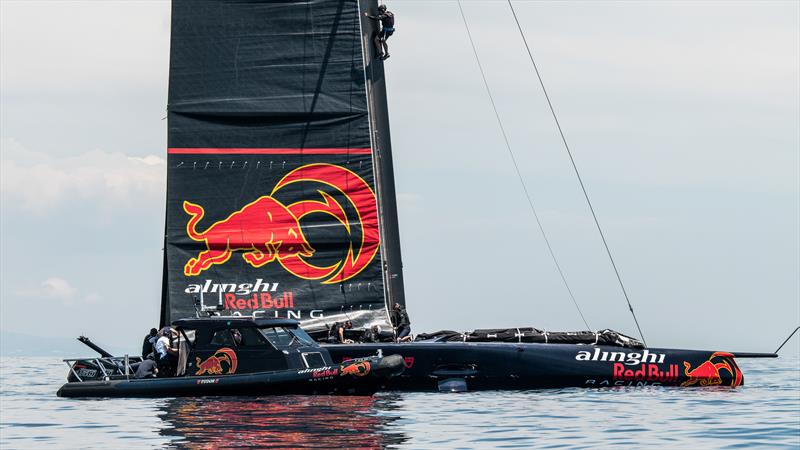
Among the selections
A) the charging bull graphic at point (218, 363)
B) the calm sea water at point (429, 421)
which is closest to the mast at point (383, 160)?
the calm sea water at point (429, 421)

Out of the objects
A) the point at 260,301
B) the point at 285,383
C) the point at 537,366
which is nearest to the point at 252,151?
the point at 260,301

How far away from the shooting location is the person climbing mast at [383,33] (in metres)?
30.8

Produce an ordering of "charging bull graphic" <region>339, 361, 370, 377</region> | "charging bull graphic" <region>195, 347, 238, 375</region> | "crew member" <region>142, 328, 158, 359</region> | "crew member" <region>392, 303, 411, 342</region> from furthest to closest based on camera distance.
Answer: "crew member" <region>392, 303, 411, 342</region> → "crew member" <region>142, 328, 158, 359</region> → "charging bull graphic" <region>195, 347, 238, 375</region> → "charging bull graphic" <region>339, 361, 370, 377</region>

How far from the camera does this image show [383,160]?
30.8 m

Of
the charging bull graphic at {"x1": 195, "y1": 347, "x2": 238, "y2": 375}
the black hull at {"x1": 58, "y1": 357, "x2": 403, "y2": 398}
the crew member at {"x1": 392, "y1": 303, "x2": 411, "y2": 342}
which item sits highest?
the crew member at {"x1": 392, "y1": 303, "x2": 411, "y2": 342}

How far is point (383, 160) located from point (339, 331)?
4512mm

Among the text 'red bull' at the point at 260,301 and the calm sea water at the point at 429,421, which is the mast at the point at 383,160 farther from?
the calm sea water at the point at 429,421

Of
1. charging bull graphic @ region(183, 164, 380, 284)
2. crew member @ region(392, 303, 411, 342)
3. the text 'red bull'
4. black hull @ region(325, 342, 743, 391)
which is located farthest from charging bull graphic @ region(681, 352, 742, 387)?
the text 'red bull'

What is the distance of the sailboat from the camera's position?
3038cm

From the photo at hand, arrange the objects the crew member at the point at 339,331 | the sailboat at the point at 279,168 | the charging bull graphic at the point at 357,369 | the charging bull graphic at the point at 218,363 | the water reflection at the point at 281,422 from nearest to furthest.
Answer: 1. the water reflection at the point at 281,422
2. the charging bull graphic at the point at 357,369
3. the charging bull graphic at the point at 218,363
4. the crew member at the point at 339,331
5. the sailboat at the point at 279,168

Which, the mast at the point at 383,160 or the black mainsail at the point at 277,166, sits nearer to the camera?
the black mainsail at the point at 277,166

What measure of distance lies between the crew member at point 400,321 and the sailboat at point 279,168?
0.67ft

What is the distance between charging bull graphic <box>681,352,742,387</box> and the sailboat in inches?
288

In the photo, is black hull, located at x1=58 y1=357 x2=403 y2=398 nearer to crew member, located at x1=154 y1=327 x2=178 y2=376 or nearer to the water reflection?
the water reflection
